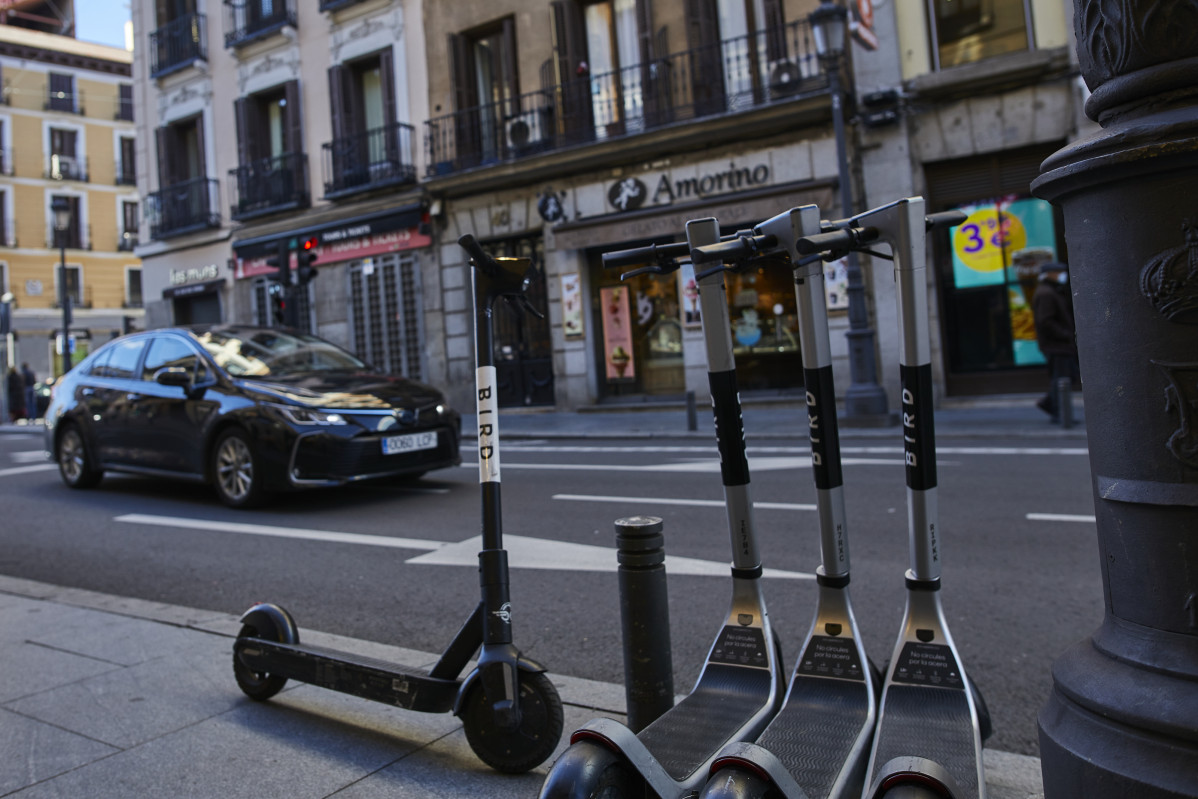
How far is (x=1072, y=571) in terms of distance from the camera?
15.5 ft

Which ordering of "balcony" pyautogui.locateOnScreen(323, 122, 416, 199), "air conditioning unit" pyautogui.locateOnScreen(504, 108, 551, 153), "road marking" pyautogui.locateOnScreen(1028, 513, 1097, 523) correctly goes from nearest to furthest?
"road marking" pyautogui.locateOnScreen(1028, 513, 1097, 523) < "air conditioning unit" pyautogui.locateOnScreen(504, 108, 551, 153) < "balcony" pyautogui.locateOnScreen(323, 122, 416, 199)

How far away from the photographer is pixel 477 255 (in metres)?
2.72

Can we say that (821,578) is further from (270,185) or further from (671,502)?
(270,185)

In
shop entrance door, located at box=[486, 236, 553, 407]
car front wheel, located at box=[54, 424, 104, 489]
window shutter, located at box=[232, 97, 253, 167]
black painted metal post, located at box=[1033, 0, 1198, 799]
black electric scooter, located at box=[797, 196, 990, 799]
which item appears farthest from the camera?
window shutter, located at box=[232, 97, 253, 167]

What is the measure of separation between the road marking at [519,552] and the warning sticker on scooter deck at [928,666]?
2.44m

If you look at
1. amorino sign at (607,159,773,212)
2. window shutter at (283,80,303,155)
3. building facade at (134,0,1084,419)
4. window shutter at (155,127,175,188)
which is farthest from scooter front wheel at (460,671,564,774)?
window shutter at (155,127,175,188)

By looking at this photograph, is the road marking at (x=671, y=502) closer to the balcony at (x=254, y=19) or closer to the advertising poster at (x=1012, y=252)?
the advertising poster at (x=1012, y=252)

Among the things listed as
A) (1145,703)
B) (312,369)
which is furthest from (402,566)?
(1145,703)

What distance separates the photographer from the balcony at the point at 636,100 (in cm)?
1521

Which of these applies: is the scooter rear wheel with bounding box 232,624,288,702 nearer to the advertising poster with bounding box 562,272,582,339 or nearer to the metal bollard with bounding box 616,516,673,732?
the metal bollard with bounding box 616,516,673,732

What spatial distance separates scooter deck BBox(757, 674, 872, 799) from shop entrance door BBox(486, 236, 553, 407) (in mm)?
15918

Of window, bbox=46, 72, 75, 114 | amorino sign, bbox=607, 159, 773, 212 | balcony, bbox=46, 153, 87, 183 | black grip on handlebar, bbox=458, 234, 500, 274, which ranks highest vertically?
window, bbox=46, 72, 75, 114

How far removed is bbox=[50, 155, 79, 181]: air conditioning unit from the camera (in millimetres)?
43469

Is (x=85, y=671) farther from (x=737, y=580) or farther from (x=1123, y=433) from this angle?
(x=1123, y=433)
